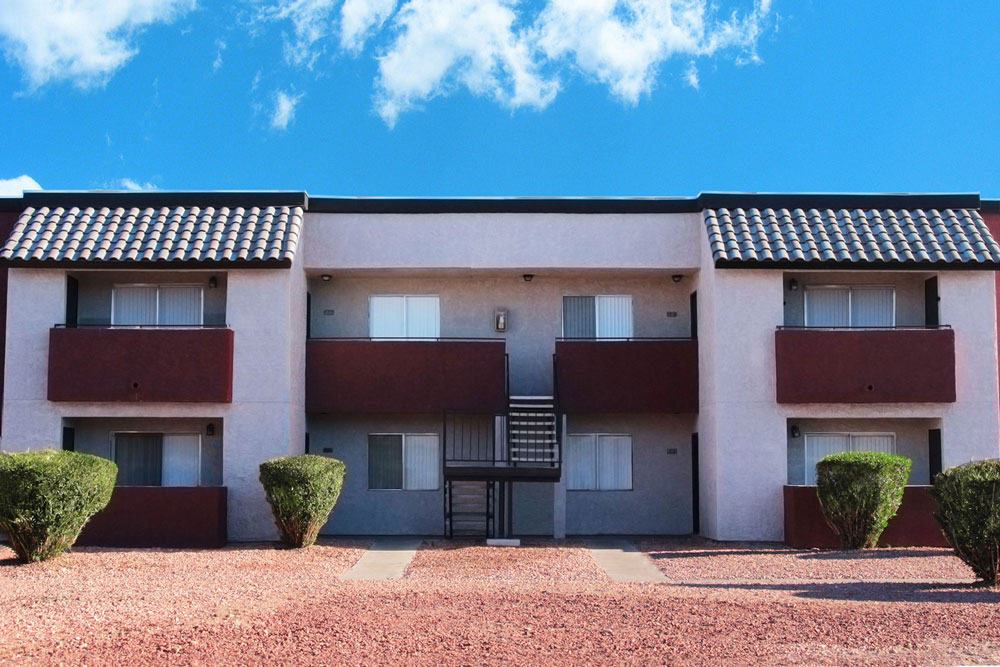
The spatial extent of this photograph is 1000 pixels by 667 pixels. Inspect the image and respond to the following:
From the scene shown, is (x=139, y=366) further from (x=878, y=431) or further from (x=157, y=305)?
(x=878, y=431)

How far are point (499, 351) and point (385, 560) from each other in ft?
18.5

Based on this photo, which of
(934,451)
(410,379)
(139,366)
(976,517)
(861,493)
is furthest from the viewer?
(410,379)

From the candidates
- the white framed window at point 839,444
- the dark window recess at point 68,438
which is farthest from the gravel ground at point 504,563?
the dark window recess at point 68,438

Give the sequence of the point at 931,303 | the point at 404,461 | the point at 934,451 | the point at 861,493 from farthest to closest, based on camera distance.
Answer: the point at 404,461, the point at 931,303, the point at 934,451, the point at 861,493

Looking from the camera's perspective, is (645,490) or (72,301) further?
(645,490)

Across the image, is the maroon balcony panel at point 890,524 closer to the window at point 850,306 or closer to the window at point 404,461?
the window at point 850,306

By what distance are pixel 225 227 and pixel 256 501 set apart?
531 centimetres

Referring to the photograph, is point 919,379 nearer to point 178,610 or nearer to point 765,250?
point 765,250

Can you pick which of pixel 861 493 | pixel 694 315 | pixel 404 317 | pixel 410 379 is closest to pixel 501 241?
pixel 404 317

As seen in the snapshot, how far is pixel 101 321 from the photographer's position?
74.7 ft

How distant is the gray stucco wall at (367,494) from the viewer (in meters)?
23.5

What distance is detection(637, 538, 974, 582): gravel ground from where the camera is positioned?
1642 cm

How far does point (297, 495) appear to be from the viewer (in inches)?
771

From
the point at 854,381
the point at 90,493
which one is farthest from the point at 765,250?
the point at 90,493
